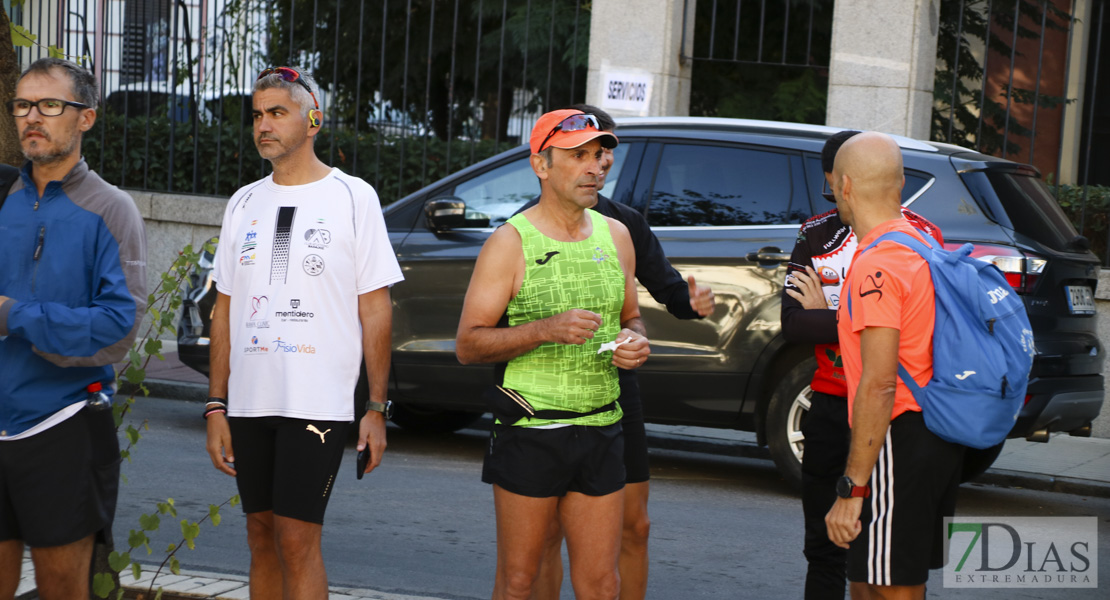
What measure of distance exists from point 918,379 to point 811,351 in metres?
3.78

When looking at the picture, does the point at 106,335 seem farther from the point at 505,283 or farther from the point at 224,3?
the point at 224,3

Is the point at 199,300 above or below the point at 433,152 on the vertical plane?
below

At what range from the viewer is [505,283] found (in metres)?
3.67

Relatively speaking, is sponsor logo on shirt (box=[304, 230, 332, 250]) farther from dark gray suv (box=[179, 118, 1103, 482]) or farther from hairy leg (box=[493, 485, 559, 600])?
dark gray suv (box=[179, 118, 1103, 482])

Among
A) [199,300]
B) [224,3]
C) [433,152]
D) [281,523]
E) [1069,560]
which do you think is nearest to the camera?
[281,523]

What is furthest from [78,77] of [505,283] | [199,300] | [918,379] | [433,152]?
[433,152]

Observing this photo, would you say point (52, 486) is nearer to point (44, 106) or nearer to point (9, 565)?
point (9, 565)

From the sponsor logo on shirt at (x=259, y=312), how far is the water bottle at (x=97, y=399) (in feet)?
1.47

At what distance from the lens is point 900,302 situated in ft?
10.9

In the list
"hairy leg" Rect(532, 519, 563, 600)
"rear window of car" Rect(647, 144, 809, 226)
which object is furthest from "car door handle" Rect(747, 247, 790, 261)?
"hairy leg" Rect(532, 519, 563, 600)

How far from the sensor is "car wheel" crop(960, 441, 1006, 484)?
3.51m

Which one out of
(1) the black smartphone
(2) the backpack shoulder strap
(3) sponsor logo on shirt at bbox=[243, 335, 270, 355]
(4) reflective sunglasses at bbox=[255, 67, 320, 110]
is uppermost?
(4) reflective sunglasses at bbox=[255, 67, 320, 110]

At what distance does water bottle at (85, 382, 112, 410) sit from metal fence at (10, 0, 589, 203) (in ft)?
27.9

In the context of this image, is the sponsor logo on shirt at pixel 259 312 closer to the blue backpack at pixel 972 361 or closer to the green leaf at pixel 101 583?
the green leaf at pixel 101 583
